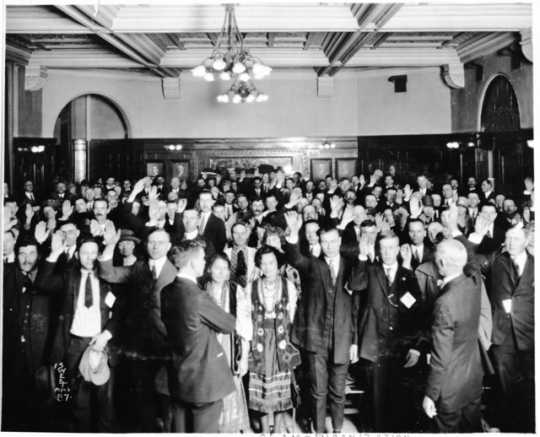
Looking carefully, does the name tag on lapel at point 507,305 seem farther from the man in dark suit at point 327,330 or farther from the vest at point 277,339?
the vest at point 277,339

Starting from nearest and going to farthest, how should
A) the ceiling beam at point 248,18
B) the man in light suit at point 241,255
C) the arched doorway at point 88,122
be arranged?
the man in light suit at point 241,255 → the ceiling beam at point 248,18 → the arched doorway at point 88,122

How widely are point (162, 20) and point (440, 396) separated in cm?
584

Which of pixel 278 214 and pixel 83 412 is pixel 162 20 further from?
pixel 83 412

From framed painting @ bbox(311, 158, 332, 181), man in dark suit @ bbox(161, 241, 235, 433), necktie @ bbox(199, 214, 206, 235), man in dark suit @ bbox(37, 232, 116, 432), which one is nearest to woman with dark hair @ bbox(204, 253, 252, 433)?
man in dark suit @ bbox(161, 241, 235, 433)

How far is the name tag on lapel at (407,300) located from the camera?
11.9 ft

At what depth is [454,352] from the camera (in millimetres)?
2982

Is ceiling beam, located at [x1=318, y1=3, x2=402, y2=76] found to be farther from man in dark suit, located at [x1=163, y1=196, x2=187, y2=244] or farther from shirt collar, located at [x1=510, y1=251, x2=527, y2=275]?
shirt collar, located at [x1=510, y1=251, x2=527, y2=275]

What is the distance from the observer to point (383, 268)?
3.71 meters

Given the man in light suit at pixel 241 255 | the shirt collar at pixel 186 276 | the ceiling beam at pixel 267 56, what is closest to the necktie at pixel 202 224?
the man in light suit at pixel 241 255

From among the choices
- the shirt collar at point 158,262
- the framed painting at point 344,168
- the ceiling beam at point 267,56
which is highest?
the ceiling beam at point 267,56

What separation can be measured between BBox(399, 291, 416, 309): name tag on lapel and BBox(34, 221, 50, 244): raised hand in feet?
11.4

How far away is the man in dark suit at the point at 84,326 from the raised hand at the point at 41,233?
64.4 inches

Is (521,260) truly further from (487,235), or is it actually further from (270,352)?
(270,352)

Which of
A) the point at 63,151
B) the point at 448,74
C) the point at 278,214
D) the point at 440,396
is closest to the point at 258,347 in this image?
the point at 440,396
